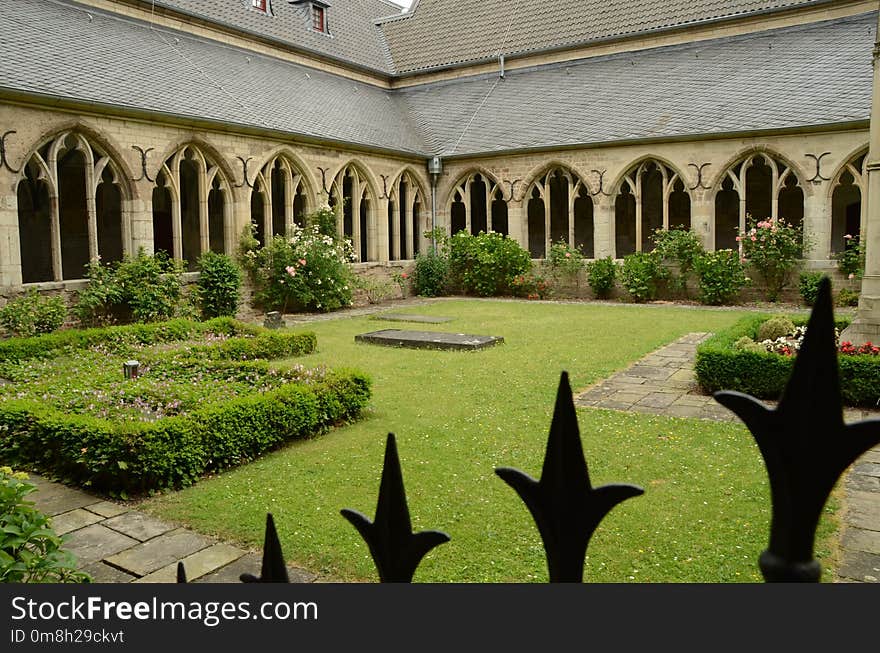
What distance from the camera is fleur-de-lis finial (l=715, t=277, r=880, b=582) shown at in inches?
38.7

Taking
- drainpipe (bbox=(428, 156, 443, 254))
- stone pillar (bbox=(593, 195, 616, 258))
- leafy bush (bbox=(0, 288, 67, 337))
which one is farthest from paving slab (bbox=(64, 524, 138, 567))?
drainpipe (bbox=(428, 156, 443, 254))

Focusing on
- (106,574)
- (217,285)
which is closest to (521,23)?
(217,285)

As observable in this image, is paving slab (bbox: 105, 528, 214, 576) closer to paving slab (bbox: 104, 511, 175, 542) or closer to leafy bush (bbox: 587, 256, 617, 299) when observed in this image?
paving slab (bbox: 104, 511, 175, 542)

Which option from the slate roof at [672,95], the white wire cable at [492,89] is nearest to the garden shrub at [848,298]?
the slate roof at [672,95]

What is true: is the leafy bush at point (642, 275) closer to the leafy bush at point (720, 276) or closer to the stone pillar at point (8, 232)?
the leafy bush at point (720, 276)

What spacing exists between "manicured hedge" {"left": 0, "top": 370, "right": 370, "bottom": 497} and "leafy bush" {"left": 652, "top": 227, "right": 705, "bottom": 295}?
12.6 m

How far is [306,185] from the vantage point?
Answer: 16984 millimetres

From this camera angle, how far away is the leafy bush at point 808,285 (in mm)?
15469

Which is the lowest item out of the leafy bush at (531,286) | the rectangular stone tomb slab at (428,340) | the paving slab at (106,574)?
the paving slab at (106,574)

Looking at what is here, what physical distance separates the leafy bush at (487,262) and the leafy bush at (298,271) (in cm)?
393

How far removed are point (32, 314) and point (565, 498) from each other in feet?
39.0

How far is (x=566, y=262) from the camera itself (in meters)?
18.7

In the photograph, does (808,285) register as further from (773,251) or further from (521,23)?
(521,23)

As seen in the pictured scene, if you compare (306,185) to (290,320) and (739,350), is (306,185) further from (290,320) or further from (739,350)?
(739,350)
